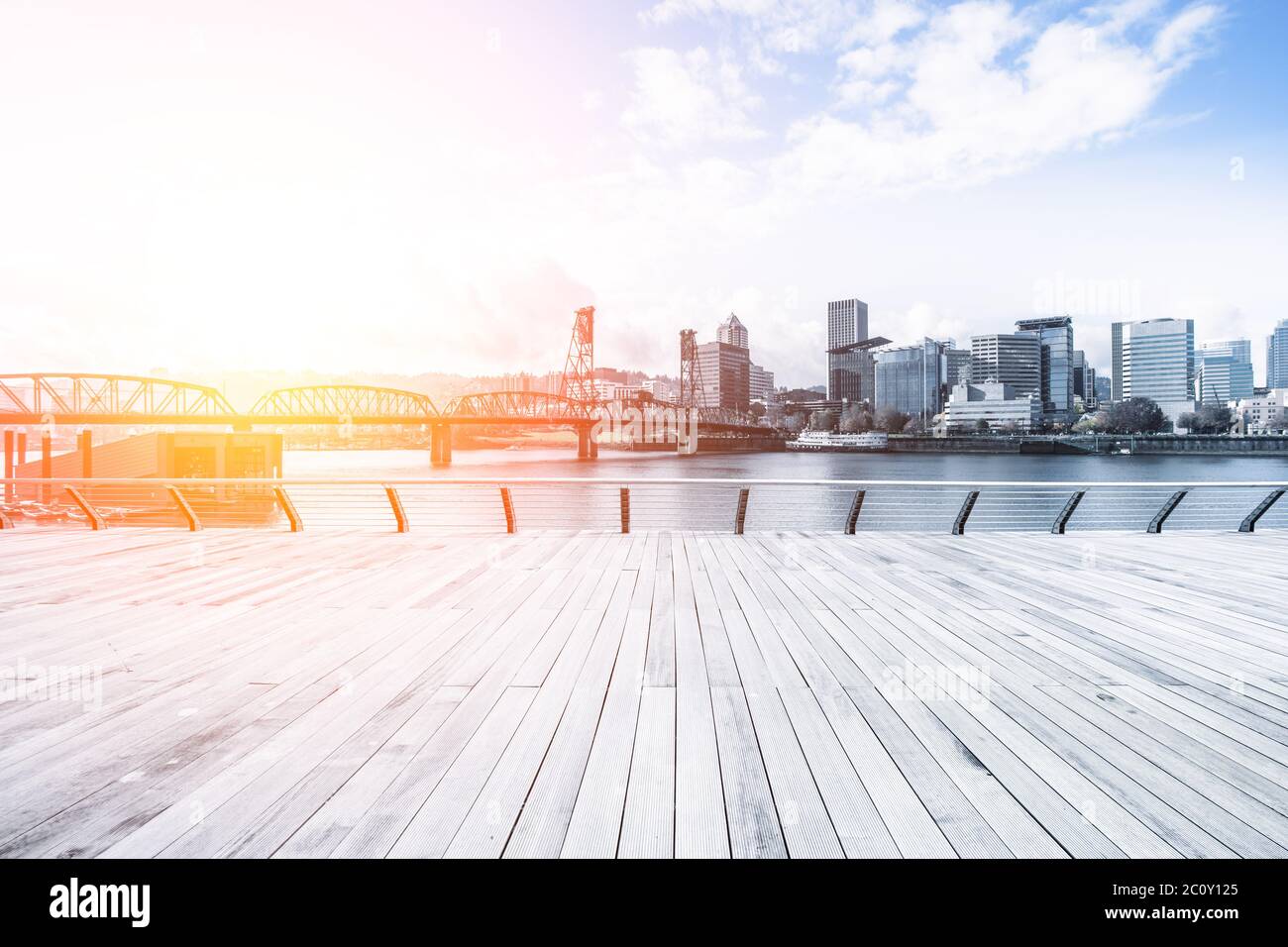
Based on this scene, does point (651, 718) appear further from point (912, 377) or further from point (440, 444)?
point (912, 377)

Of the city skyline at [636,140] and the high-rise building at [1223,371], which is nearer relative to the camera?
the city skyline at [636,140]

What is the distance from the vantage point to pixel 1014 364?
108938 millimetres

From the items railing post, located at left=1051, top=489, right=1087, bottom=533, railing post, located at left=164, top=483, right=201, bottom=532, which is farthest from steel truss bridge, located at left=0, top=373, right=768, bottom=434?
railing post, located at left=1051, top=489, right=1087, bottom=533

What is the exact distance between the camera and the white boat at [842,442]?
83.2 meters

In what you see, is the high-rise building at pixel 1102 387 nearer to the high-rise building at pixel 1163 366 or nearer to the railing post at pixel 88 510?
the high-rise building at pixel 1163 366

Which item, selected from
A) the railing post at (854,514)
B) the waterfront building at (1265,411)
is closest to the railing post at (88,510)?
the railing post at (854,514)

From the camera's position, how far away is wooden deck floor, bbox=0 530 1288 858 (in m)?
1.64

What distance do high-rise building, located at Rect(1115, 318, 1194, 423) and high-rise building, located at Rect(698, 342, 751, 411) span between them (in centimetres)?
4861

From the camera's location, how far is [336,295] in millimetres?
73438

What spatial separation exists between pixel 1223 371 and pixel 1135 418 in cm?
1805

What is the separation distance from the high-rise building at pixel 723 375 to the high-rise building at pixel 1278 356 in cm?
5509

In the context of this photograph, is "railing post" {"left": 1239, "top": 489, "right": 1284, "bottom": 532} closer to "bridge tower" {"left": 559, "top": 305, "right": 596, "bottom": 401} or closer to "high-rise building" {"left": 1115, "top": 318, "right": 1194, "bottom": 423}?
"bridge tower" {"left": 559, "top": 305, "right": 596, "bottom": 401}

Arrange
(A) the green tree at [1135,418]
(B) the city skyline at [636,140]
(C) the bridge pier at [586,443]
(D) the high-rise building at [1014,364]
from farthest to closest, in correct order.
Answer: (D) the high-rise building at [1014,364]
(A) the green tree at [1135,418]
(C) the bridge pier at [586,443]
(B) the city skyline at [636,140]
